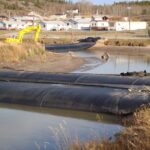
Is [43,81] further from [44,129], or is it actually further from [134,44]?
[134,44]

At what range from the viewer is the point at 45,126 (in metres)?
10.4

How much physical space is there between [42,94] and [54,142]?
14.6ft

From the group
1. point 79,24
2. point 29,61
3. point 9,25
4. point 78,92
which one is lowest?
point 9,25

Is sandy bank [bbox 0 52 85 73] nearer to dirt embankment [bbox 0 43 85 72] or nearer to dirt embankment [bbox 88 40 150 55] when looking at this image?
dirt embankment [bbox 0 43 85 72]

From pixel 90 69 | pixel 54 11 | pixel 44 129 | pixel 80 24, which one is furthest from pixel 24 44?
pixel 54 11

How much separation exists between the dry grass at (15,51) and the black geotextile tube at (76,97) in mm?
10317

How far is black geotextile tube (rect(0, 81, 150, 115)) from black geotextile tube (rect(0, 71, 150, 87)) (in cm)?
148

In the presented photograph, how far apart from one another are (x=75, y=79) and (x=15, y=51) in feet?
36.7

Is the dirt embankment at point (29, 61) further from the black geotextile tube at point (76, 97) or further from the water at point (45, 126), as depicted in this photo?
the water at point (45, 126)

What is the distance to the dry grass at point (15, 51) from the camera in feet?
80.9

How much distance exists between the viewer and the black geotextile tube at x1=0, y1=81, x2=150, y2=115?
11.1m

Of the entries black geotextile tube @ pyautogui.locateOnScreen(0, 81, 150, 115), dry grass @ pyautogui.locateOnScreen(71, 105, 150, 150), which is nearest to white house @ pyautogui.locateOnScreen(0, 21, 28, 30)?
black geotextile tube @ pyautogui.locateOnScreen(0, 81, 150, 115)

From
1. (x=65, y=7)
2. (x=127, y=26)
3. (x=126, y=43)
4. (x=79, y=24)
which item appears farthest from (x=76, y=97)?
(x=65, y=7)

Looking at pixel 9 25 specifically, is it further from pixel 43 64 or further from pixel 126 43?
pixel 43 64
